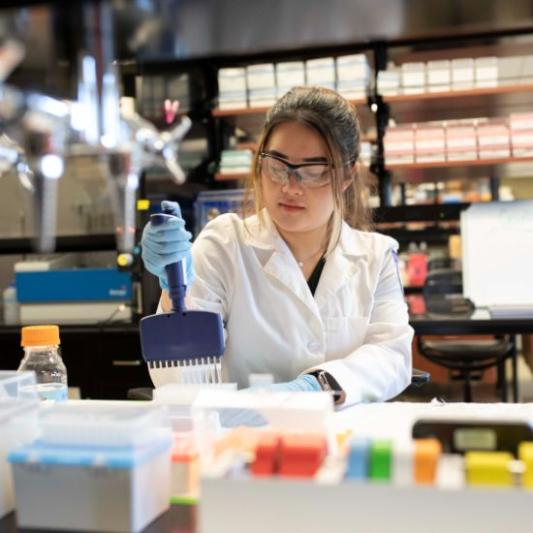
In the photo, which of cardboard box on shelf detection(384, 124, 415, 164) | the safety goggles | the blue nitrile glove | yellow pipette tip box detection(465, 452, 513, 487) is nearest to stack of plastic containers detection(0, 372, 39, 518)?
the blue nitrile glove

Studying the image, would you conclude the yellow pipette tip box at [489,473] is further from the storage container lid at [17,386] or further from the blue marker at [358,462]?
the storage container lid at [17,386]

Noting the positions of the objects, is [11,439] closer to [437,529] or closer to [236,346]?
[437,529]

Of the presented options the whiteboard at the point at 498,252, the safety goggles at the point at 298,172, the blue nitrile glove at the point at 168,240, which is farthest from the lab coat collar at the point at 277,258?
the whiteboard at the point at 498,252

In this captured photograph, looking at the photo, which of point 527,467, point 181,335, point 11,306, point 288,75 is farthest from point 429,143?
point 527,467

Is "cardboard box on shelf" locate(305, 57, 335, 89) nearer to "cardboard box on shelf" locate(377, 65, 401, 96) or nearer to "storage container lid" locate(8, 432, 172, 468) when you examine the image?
"cardboard box on shelf" locate(377, 65, 401, 96)

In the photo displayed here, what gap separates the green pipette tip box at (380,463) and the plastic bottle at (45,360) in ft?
2.24

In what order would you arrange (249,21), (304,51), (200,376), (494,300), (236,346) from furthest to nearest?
(304,51) < (494,300) < (236,346) < (200,376) < (249,21)

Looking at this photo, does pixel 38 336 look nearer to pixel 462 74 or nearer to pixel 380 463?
pixel 380 463

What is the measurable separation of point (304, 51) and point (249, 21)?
3.35 metres

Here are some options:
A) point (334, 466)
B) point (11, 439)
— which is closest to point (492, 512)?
point (334, 466)

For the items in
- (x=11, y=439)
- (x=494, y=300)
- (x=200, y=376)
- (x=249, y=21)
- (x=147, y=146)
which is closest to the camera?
(x=249, y=21)

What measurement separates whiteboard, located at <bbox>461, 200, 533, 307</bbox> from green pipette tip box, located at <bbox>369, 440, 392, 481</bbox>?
301cm

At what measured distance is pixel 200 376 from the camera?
1234 mm

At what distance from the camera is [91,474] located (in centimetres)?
74
